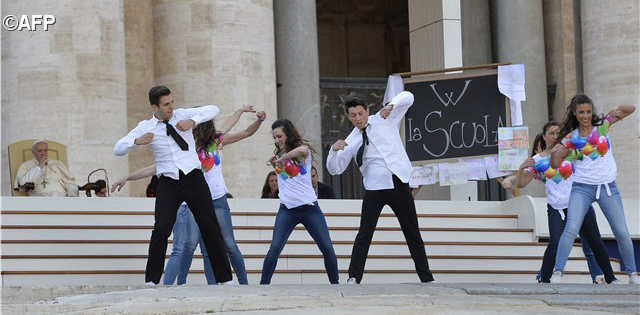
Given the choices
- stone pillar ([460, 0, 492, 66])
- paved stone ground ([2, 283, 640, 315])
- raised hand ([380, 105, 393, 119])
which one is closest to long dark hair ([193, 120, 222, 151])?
raised hand ([380, 105, 393, 119])

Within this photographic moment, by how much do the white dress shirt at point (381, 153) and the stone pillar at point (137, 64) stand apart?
948cm

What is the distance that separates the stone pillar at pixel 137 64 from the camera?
2138cm

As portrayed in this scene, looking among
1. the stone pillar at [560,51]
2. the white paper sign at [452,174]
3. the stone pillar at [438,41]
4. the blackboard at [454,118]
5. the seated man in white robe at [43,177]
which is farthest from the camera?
the stone pillar at [560,51]

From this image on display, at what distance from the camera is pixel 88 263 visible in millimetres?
13945

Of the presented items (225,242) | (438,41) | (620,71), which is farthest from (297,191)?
(620,71)

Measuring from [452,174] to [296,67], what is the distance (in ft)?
18.2

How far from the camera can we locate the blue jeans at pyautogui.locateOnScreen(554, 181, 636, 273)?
12.3 m

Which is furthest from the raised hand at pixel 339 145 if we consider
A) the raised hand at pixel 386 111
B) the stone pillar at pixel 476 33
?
the stone pillar at pixel 476 33

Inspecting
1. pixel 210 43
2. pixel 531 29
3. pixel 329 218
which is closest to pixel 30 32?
pixel 210 43

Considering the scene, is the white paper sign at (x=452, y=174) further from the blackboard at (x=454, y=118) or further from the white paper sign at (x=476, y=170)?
the blackboard at (x=454, y=118)

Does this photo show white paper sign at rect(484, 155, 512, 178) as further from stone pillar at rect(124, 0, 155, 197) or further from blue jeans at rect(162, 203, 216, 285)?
blue jeans at rect(162, 203, 216, 285)

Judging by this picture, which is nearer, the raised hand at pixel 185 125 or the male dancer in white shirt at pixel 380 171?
the raised hand at pixel 185 125

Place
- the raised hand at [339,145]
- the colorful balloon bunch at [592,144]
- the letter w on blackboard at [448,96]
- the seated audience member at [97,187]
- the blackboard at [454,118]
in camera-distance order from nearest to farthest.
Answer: the raised hand at [339,145]
the colorful balloon bunch at [592,144]
the seated audience member at [97,187]
the blackboard at [454,118]
the letter w on blackboard at [448,96]

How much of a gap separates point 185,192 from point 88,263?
293 cm
